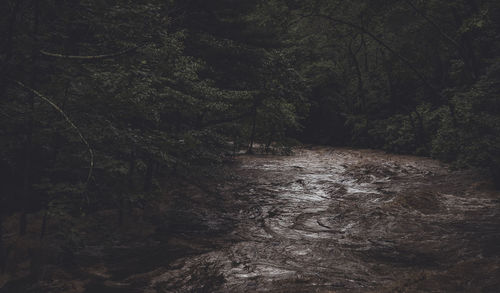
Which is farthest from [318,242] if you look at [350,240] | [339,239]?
[350,240]

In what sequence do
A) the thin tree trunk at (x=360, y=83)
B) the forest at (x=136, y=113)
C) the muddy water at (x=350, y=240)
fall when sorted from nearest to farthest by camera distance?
the muddy water at (x=350, y=240) → the forest at (x=136, y=113) → the thin tree trunk at (x=360, y=83)

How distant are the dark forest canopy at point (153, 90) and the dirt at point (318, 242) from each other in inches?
43.6

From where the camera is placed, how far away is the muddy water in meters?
5.20

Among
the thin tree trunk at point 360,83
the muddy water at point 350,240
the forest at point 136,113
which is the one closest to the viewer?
the muddy water at point 350,240

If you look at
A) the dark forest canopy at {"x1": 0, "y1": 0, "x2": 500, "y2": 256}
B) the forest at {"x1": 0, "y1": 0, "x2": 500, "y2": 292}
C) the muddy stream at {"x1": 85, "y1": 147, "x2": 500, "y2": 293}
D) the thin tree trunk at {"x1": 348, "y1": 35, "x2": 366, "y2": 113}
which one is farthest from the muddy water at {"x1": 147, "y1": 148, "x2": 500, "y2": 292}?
the thin tree trunk at {"x1": 348, "y1": 35, "x2": 366, "y2": 113}

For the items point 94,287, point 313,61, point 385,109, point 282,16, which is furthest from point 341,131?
point 94,287

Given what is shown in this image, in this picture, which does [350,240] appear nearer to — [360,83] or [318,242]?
[318,242]

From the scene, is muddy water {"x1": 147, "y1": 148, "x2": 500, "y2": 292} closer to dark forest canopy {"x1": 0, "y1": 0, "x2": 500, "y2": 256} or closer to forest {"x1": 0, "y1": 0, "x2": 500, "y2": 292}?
forest {"x1": 0, "y1": 0, "x2": 500, "y2": 292}

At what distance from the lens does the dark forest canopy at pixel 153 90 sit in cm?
562

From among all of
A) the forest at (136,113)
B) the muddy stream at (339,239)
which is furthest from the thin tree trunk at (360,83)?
the muddy stream at (339,239)

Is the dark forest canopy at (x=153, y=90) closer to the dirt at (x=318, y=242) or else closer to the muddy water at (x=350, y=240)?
the dirt at (x=318, y=242)

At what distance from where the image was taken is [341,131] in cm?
2769

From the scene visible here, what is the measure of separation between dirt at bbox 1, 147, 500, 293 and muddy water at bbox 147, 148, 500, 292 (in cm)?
2

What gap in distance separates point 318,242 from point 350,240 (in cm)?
61
